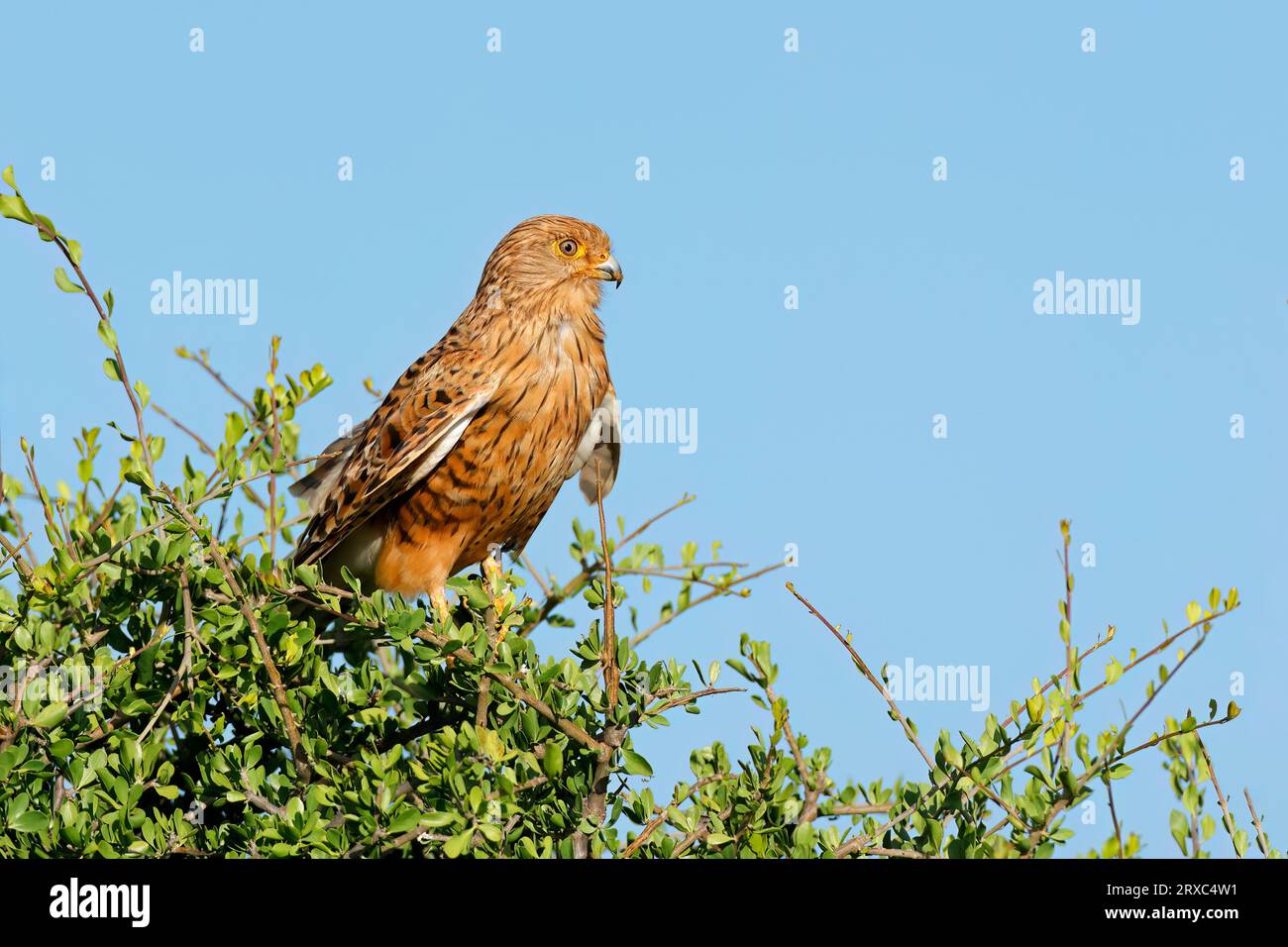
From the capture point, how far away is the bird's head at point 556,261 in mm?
5078

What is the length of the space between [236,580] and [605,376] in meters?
2.03

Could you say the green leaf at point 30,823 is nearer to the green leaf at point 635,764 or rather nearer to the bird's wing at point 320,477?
the green leaf at point 635,764

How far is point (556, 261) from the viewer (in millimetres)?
5125

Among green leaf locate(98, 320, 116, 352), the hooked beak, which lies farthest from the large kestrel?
green leaf locate(98, 320, 116, 352)

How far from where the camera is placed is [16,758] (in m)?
3.11

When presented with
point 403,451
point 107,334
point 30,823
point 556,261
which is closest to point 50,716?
point 30,823

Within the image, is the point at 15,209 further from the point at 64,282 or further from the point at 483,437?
the point at 483,437

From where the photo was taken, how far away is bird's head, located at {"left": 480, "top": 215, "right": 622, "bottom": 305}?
5078mm

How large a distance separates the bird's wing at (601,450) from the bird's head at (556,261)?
0.44m

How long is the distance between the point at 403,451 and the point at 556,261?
3.35ft

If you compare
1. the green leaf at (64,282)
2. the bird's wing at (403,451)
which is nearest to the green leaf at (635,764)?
the green leaf at (64,282)

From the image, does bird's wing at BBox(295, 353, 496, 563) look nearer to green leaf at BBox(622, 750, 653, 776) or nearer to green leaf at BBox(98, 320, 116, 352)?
green leaf at BBox(98, 320, 116, 352)
